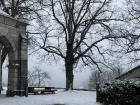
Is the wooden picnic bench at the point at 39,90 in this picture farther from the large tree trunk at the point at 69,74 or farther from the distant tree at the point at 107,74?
the distant tree at the point at 107,74

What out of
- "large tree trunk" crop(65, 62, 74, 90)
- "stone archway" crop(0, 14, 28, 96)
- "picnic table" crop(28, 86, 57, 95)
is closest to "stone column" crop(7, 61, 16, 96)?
"stone archway" crop(0, 14, 28, 96)

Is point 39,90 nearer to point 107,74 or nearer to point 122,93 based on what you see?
point 122,93

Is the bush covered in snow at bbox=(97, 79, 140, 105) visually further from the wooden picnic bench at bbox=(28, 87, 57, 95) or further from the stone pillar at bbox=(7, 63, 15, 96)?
the wooden picnic bench at bbox=(28, 87, 57, 95)

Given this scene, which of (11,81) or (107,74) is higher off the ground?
(107,74)

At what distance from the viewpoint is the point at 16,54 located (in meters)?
28.7

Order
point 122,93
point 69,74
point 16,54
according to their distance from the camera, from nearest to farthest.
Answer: point 122,93
point 16,54
point 69,74

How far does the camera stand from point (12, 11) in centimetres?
3981

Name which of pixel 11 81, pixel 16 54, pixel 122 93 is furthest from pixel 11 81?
pixel 122 93

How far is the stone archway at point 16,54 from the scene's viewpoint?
27.9m

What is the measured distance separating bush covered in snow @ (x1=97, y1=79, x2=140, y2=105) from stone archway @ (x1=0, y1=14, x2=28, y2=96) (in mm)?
8732

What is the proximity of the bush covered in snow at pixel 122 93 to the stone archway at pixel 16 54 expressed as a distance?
28.6 feet

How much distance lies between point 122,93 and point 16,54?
11144 mm

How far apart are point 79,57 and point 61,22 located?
4.52m

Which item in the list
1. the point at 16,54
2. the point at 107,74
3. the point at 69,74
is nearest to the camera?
the point at 16,54
